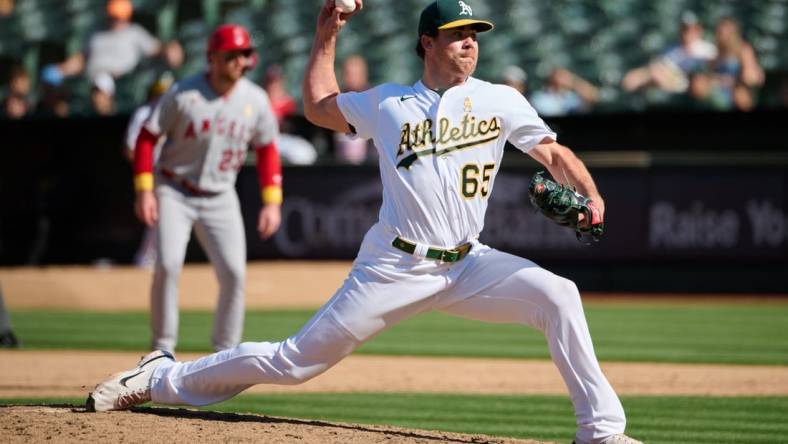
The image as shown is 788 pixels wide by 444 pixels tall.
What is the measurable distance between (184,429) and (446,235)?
139 centimetres

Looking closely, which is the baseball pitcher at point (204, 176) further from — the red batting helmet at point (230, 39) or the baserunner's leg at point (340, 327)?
the baserunner's leg at point (340, 327)

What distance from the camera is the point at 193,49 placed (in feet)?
57.7

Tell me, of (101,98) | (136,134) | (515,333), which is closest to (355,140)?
(101,98)

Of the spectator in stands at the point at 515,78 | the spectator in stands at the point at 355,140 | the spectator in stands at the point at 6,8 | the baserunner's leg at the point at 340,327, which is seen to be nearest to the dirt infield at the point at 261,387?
the baserunner's leg at the point at 340,327

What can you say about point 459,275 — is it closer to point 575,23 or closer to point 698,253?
point 698,253

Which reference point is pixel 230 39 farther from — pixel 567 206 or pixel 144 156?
pixel 567 206

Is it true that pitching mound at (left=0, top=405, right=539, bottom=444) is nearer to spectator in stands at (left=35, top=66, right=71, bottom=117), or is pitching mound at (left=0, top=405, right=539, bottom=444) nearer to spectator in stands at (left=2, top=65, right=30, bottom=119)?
spectator in stands at (left=35, top=66, right=71, bottom=117)

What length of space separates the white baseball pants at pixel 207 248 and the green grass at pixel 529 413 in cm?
82

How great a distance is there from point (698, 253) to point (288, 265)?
4.59 metres

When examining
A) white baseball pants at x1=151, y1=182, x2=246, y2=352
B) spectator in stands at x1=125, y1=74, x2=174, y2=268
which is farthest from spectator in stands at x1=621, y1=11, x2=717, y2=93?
white baseball pants at x1=151, y1=182, x2=246, y2=352

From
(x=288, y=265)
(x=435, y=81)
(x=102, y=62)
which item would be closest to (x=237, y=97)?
(x=435, y=81)

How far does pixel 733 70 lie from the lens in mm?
15219

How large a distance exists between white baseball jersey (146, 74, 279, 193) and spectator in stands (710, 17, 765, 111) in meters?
8.00

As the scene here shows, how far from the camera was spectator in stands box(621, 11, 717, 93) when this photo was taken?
50.2 ft
